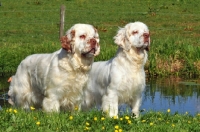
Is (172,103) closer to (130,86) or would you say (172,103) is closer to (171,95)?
(171,95)

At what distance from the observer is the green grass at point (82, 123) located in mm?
9828

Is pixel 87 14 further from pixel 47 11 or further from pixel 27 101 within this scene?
pixel 27 101

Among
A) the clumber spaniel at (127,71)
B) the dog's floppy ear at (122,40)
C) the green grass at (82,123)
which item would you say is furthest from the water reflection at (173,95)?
the green grass at (82,123)

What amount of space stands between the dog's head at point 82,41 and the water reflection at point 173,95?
3.41 m

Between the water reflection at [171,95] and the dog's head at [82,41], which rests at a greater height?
the dog's head at [82,41]

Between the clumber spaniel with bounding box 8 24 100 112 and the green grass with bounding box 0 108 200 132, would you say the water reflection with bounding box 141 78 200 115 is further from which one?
the green grass with bounding box 0 108 200 132

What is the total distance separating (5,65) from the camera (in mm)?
19578

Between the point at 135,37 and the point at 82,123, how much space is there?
2.48m

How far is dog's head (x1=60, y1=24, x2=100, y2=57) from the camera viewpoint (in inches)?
437

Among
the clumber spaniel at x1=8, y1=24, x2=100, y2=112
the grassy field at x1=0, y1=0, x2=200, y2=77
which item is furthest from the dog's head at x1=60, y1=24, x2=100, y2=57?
the grassy field at x1=0, y1=0, x2=200, y2=77

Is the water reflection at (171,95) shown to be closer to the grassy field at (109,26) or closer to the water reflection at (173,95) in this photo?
the water reflection at (173,95)

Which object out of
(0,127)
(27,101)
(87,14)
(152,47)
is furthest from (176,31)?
(0,127)

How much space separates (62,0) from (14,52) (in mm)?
18518

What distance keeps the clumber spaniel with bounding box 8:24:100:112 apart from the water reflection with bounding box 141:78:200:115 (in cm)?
310
